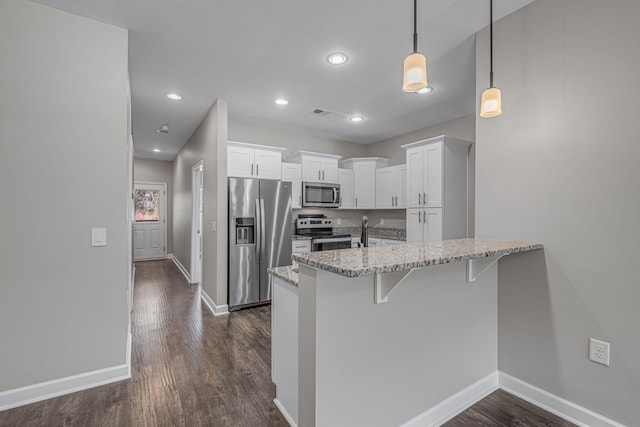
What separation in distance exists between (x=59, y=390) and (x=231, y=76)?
3.04 m

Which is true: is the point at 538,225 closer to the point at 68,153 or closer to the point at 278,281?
the point at 278,281

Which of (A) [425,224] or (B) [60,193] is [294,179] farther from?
(B) [60,193]

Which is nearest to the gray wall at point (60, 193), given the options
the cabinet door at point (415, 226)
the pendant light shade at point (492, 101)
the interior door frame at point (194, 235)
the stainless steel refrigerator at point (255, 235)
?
the stainless steel refrigerator at point (255, 235)

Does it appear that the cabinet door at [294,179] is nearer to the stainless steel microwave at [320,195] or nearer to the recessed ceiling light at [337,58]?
the stainless steel microwave at [320,195]

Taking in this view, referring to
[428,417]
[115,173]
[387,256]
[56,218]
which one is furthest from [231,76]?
[428,417]

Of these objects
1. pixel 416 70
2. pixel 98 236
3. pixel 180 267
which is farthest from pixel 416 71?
pixel 180 267

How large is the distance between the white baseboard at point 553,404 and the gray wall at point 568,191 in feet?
0.15

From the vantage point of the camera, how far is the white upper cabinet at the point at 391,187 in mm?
4879

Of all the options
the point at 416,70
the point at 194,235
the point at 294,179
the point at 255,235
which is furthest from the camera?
the point at 194,235

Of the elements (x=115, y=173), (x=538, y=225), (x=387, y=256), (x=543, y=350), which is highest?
(x=115, y=173)

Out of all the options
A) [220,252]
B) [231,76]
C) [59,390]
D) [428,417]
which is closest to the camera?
[428,417]

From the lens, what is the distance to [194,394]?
2109 mm

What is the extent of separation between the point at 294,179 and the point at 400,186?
1.78 metres

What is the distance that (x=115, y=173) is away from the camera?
7.49 ft
